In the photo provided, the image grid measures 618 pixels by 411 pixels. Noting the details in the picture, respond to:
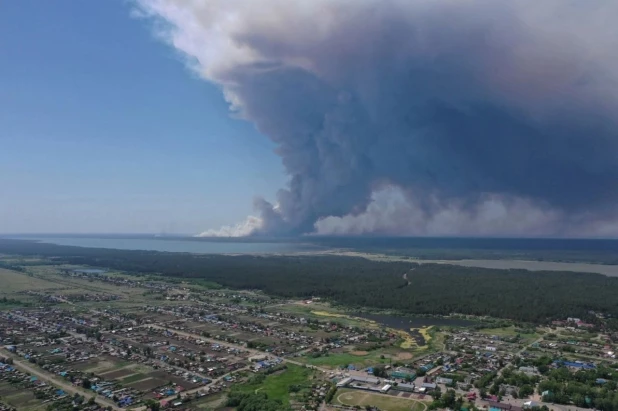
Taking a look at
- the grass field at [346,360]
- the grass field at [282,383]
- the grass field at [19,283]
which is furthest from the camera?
the grass field at [19,283]

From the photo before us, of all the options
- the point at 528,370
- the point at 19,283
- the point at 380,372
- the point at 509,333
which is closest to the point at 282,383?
the point at 380,372

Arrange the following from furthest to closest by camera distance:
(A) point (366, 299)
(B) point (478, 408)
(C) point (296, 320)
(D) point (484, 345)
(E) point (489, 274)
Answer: (E) point (489, 274) → (A) point (366, 299) → (C) point (296, 320) → (D) point (484, 345) → (B) point (478, 408)

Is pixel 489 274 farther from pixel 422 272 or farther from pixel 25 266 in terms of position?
pixel 25 266

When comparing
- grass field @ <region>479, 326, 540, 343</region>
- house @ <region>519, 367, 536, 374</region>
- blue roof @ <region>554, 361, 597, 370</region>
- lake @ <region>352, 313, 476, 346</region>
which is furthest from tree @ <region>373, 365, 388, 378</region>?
grass field @ <region>479, 326, 540, 343</region>

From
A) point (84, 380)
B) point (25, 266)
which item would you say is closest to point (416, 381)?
point (84, 380)

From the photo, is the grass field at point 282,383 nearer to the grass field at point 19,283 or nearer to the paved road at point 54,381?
the paved road at point 54,381

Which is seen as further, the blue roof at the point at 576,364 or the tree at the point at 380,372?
the blue roof at the point at 576,364

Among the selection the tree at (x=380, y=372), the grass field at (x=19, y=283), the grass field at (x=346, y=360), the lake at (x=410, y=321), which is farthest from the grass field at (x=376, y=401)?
the grass field at (x=19, y=283)
